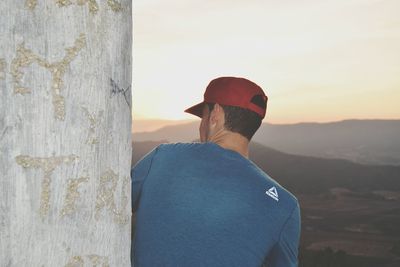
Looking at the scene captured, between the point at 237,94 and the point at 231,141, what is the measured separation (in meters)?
0.19

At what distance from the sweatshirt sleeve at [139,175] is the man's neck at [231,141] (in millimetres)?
255

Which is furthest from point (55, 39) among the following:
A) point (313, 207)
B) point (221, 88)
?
point (313, 207)

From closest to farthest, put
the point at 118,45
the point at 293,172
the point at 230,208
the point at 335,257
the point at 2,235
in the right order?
the point at 2,235, the point at 118,45, the point at 230,208, the point at 335,257, the point at 293,172

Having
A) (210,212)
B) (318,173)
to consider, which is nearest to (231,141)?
(210,212)

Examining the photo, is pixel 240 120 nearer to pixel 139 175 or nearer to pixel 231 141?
pixel 231 141

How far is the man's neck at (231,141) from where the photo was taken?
1.68 m

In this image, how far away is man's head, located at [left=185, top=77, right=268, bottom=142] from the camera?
1.72m

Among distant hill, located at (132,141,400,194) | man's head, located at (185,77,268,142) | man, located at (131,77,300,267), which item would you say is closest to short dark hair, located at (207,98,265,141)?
man's head, located at (185,77,268,142)

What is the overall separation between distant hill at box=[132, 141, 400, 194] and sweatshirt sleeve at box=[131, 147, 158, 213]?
34.0m

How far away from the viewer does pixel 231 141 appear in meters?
1.70

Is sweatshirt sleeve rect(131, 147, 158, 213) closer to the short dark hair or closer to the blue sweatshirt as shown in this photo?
the blue sweatshirt

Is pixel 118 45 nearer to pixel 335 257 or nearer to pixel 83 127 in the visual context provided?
pixel 83 127

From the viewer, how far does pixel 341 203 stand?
1212 inches

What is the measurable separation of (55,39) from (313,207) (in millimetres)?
29966
